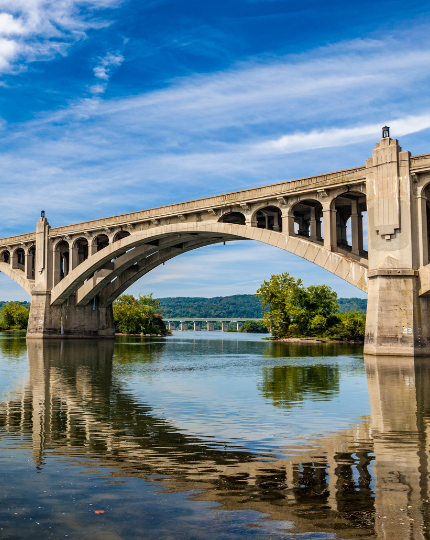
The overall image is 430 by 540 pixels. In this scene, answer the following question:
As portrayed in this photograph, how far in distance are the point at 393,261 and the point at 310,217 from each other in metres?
11.9

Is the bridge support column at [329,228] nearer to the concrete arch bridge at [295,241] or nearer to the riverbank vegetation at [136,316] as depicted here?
the concrete arch bridge at [295,241]

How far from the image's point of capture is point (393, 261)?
31.3 m

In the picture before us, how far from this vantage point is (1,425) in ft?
35.9

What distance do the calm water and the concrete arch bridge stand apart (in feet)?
Result: 48.8

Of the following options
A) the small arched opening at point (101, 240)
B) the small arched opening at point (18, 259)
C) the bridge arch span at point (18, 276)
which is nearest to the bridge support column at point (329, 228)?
the small arched opening at point (101, 240)

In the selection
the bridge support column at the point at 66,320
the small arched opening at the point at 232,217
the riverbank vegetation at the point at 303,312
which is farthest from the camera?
the riverbank vegetation at the point at 303,312

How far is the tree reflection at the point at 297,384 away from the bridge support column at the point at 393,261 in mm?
5878

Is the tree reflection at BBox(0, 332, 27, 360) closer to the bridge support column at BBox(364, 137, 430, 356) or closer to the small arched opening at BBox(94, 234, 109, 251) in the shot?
the small arched opening at BBox(94, 234, 109, 251)

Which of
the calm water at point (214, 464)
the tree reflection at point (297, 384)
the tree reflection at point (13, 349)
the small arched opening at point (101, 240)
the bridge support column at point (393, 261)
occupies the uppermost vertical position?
the small arched opening at point (101, 240)

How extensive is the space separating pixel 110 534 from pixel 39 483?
2.04 metres

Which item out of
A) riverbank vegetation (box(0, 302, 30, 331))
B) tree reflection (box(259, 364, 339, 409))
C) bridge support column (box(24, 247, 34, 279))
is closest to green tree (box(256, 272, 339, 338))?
bridge support column (box(24, 247, 34, 279))

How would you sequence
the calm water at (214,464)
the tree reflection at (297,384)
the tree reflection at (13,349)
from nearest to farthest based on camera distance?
the calm water at (214,464)
the tree reflection at (297,384)
the tree reflection at (13,349)

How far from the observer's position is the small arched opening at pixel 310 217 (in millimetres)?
40188

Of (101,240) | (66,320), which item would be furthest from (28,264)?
(101,240)
